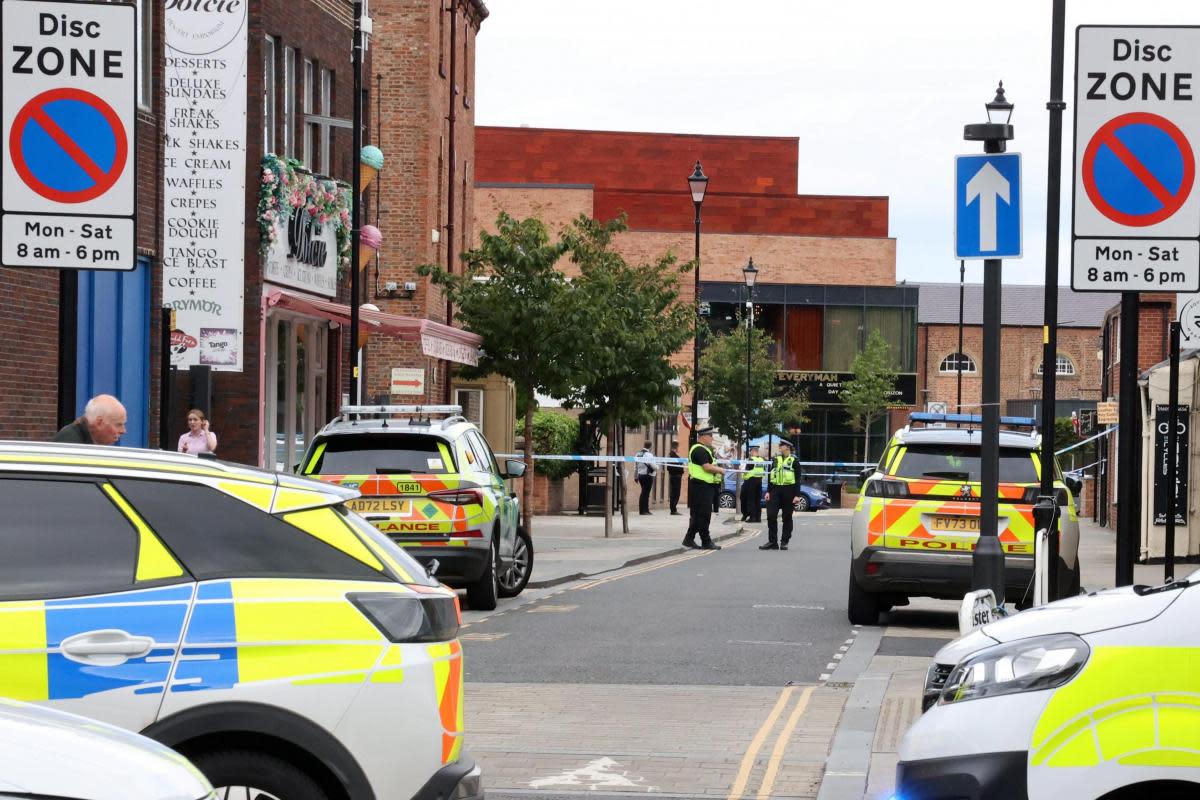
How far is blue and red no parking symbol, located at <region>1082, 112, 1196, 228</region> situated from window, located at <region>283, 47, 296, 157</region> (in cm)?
2027

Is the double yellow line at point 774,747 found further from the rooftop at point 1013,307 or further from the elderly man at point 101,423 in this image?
the rooftop at point 1013,307

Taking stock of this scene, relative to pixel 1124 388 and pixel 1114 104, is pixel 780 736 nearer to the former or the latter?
pixel 1124 388

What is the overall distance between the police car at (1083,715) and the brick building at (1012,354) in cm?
8597

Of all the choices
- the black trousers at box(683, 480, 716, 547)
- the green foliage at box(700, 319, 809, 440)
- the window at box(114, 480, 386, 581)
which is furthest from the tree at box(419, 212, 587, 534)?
the green foliage at box(700, 319, 809, 440)

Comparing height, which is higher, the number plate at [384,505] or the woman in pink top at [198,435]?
the woman in pink top at [198,435]

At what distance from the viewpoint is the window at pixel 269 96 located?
27.4 meters

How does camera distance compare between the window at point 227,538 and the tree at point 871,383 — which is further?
the tree at point 871,383

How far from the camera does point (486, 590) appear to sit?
60.3 ft

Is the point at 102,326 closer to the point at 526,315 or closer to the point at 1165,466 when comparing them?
the point at 526,315

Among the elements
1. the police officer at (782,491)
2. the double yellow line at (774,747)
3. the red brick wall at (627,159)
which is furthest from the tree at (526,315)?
the red brick wall at (627,159)

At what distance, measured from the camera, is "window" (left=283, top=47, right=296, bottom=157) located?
28.4 metres

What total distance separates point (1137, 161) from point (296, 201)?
64.9 ft

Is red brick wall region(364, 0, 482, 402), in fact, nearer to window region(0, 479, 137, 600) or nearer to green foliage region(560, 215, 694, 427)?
green foliage region(560, 215, 694, 427)

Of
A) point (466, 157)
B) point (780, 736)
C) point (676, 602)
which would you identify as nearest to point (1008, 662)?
point (780, 736)
